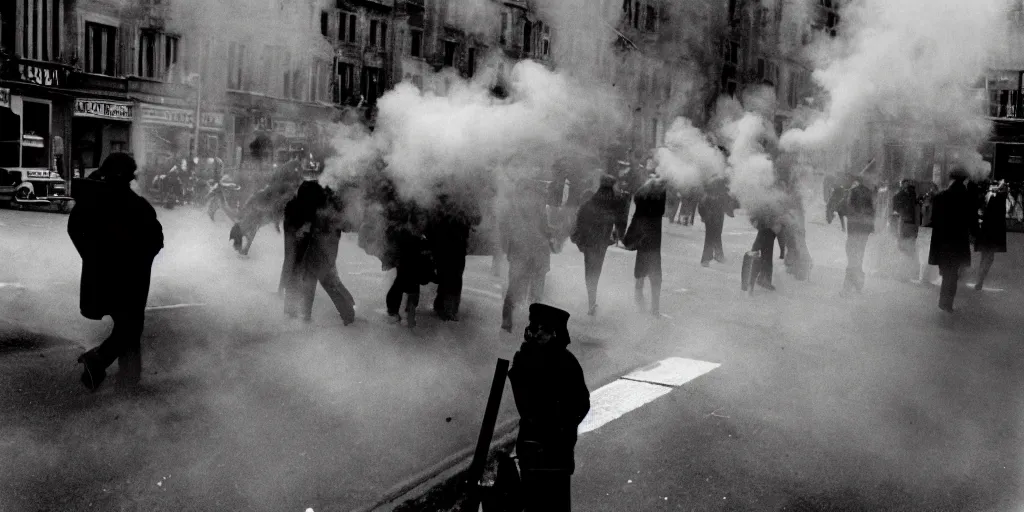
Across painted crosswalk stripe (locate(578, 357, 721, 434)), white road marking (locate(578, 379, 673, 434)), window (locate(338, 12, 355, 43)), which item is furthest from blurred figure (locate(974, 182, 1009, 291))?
window (locate(338, 12, 355, 43))

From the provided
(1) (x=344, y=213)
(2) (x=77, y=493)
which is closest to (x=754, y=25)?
(1) (x=344, y=213)

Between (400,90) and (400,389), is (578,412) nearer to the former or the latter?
(400,389)

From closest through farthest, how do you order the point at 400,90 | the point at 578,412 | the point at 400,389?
the point at 578,412
the point at 400,389
the point at 400,90

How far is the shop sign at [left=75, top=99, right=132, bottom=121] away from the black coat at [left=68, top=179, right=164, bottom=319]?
518 cm

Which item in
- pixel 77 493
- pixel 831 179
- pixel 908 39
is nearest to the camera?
pixel 77 493

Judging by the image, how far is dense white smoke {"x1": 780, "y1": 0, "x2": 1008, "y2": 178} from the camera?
50.1 feet

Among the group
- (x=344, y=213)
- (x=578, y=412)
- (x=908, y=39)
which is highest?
(x=908, y=39)

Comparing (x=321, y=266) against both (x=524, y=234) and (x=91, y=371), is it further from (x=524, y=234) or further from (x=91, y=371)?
(x=91, y=371)

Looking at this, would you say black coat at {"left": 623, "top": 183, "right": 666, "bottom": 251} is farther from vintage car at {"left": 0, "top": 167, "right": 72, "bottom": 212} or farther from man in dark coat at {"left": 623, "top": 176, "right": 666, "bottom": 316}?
vintage car at {"left": 0, "top": 167, "right": 72, "bottom": 212}

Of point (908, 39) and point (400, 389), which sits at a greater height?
point (908, 39)

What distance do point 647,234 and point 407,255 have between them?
3.49 meters

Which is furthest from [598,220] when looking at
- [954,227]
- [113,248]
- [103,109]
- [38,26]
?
[38,26]

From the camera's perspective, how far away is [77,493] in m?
4.84

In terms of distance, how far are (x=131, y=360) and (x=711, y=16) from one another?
1270 centimetres
